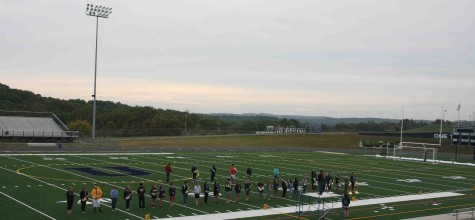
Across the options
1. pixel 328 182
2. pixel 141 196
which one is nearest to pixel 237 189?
pixel 141 196

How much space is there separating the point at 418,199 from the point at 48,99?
11315 cm

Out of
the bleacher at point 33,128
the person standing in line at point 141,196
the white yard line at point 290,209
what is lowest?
the white yard line at point 290,209

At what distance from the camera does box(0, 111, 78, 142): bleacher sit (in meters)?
63.8

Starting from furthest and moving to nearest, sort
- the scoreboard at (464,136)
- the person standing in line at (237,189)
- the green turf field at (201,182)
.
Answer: the scoreboard at (464,136) → the person standing in line at (237,189) → the green turf field at (201,182)

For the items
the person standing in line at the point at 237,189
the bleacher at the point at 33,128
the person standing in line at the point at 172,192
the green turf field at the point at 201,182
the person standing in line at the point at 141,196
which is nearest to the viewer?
the green turf field at the point at 201,182

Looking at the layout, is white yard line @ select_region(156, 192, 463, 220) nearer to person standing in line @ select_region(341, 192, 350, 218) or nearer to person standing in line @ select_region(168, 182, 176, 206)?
person standing in line @ select_region(341, 192, 350, 218)

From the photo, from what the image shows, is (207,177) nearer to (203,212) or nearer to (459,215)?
(203,212)

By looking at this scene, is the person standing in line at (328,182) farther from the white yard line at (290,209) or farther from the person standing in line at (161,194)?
the person standing in line at (161,194)

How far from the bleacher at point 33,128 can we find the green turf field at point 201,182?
65.9 feet

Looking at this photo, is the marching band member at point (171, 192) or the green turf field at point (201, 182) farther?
the marching band member at point (171, 192)

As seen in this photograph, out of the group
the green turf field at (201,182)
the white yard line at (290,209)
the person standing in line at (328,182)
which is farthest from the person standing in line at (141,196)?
the person standing in line at (328,182)

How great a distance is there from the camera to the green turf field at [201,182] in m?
22.1

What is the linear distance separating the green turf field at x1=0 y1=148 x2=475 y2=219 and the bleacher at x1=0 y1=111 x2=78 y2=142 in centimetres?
2008

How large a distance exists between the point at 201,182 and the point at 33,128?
46.6 metres
